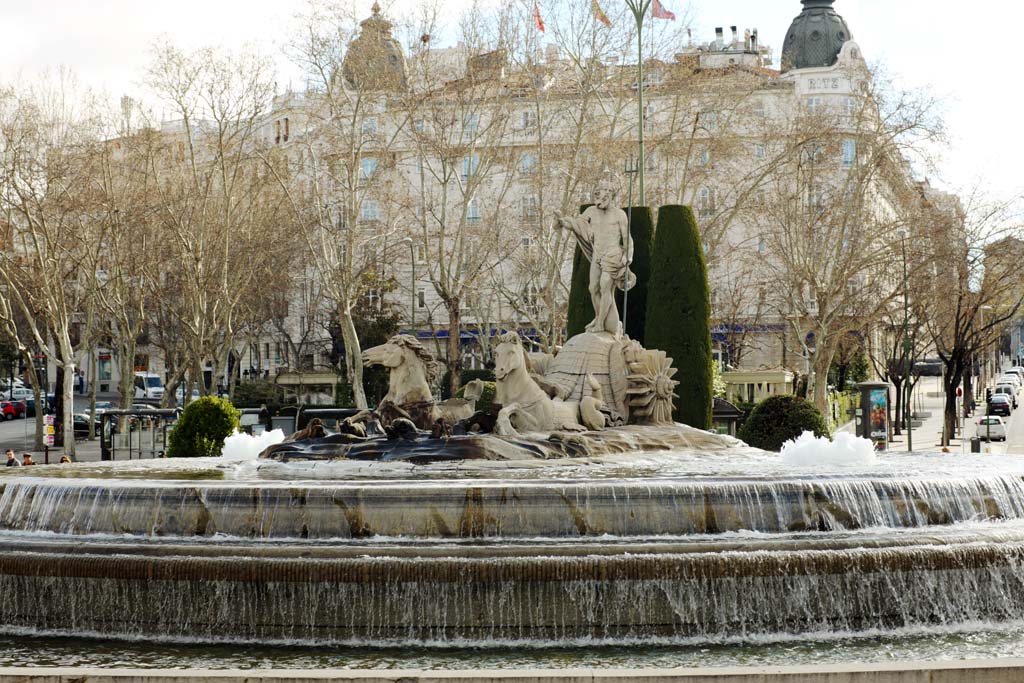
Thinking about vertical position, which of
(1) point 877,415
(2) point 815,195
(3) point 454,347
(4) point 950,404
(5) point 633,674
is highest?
(2) point 815,195

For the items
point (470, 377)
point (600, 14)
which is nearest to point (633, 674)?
point (470, 377)

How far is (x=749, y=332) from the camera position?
66938 millimetres

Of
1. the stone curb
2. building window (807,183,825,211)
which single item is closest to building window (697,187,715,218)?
building window (807,183,825,211)

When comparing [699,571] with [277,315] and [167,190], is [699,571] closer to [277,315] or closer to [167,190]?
[167,190]

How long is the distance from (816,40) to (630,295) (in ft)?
183

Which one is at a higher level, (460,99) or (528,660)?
(460,99)

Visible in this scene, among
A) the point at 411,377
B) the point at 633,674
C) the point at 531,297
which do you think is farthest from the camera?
the point at 531,297

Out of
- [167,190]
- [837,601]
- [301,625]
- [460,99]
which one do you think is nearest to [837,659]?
[837,601]

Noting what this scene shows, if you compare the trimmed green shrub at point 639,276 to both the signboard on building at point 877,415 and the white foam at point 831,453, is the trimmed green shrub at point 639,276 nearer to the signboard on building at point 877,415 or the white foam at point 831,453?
the white foam at point 831,453

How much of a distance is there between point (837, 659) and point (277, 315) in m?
59.0

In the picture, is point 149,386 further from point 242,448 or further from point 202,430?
point 242,448

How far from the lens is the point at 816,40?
80188mm

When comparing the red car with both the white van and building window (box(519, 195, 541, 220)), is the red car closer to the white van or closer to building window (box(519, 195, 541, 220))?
the white van

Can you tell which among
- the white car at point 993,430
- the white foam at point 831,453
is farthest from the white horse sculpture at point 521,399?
the white car at point 993,430
